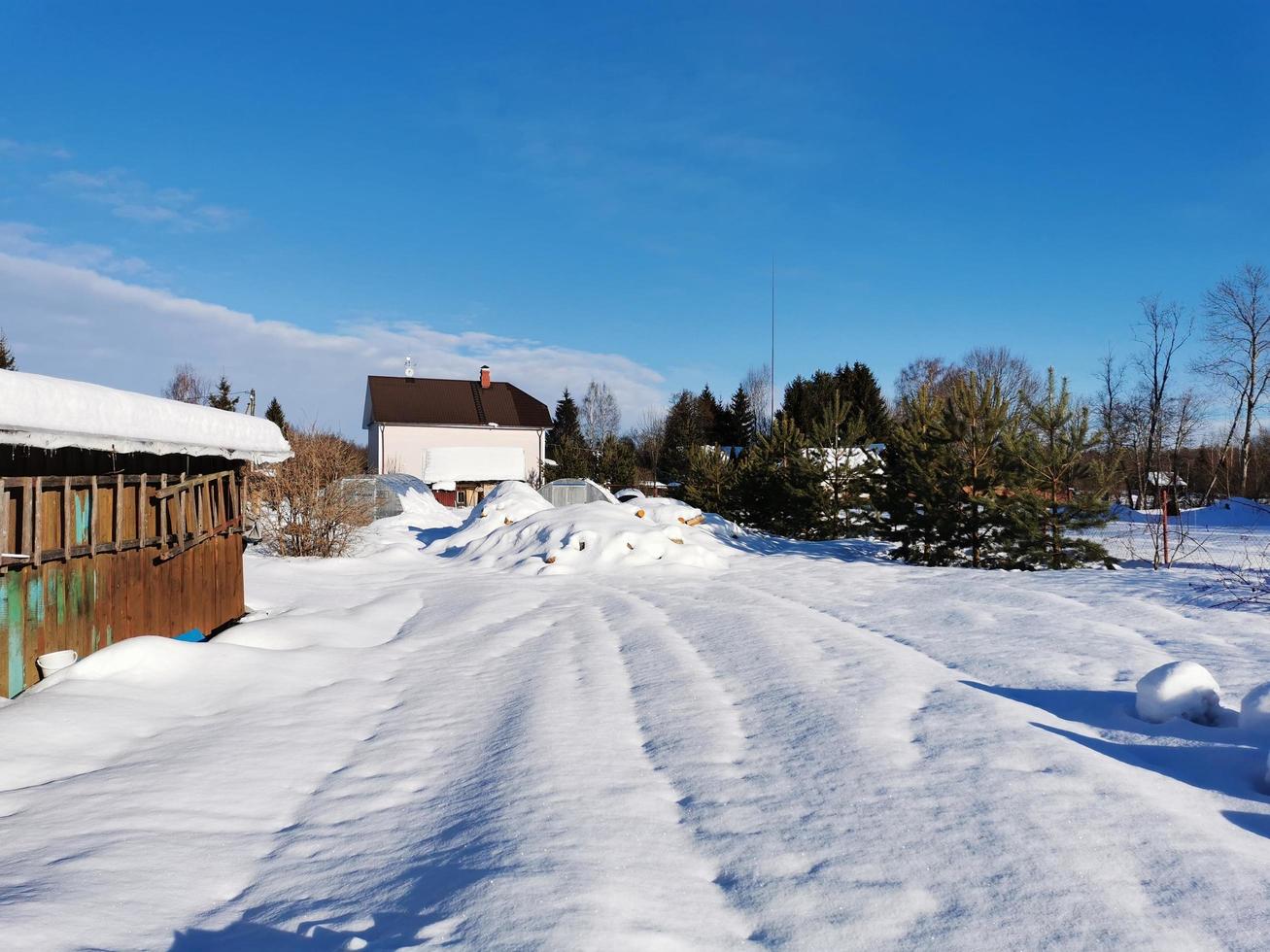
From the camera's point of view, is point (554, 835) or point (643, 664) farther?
point (643, 664)

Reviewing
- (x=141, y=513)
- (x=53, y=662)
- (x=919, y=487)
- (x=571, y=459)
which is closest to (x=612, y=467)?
(x=571, y=459)

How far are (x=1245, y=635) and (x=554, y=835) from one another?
301 inches

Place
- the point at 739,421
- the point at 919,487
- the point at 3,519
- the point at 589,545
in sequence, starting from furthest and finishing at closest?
1. the point at 739,421
2. the point at 589,545
3. the point at 919,487
4. the point at 3,519

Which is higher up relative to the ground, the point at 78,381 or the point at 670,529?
the point at 78,381

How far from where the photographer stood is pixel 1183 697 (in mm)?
5188

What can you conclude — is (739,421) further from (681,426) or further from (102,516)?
(102,516)

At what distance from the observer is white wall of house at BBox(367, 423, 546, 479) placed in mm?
47219

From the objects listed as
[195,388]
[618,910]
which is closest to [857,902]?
[618,910]

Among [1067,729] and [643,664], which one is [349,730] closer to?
[643,664]

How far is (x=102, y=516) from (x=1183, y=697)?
8998 millimetres

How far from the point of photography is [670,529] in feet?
61.6

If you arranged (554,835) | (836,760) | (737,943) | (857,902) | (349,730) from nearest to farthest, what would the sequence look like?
(737,943)
(857,902)
(554,835)
(836,760)
(349,730)

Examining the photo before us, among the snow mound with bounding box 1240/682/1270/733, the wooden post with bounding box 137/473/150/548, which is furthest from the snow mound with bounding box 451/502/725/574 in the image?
the snow mound with bounding box 1240/682/1270/733

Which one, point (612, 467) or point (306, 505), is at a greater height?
point (612, 467)
